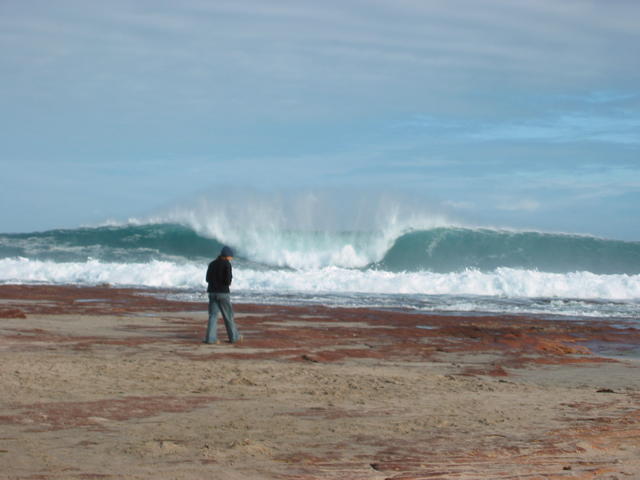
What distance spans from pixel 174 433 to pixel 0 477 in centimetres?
137

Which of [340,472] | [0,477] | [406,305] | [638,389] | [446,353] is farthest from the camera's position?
[406,305]

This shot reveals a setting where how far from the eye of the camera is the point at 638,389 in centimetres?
813

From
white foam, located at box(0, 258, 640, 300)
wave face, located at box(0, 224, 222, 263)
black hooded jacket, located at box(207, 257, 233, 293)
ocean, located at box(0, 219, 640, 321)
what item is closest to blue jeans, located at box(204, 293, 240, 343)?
black hooded jacket, located at box(207, 257, 233, 293)

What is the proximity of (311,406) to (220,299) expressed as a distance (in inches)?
204

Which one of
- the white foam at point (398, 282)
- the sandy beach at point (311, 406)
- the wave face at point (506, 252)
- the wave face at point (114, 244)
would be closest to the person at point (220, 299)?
the sandy beach at point (311, 406)

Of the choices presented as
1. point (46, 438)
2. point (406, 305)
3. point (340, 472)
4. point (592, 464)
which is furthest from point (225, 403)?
point (406, 305)

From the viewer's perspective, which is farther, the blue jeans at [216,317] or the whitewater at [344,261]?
the whitewater at [344,261]

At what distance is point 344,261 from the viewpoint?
38.0 meters

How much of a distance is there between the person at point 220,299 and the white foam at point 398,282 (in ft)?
49.3

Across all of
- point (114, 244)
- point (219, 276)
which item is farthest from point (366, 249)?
point (219, 276)

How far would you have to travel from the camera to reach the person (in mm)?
11273

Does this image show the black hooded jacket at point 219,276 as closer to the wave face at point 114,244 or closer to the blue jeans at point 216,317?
the blue jeans at point 216,317

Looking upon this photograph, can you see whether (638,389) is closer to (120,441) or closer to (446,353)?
(446,353)

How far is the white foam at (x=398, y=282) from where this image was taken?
90.5 feet
